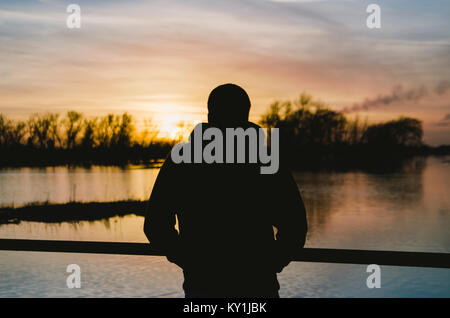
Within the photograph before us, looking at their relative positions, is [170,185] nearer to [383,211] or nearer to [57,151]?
[383,211]

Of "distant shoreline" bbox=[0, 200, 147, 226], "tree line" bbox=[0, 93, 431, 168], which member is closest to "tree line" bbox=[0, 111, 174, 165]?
"tree line" bbox=[0, 93, 431, 168]

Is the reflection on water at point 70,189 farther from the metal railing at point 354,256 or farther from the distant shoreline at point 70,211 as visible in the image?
the metal railing at point 354,256

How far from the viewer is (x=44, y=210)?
113ft

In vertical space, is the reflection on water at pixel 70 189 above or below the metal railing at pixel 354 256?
below

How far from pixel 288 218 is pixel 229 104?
0.64 m

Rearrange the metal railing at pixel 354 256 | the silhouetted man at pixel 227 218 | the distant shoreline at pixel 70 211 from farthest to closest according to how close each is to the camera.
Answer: the distant shoreline at pixel 70 211 → the metal railing at pixel 354 256 → the silhouetted man at pixel 227 218

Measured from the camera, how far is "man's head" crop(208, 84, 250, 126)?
7.52 ft

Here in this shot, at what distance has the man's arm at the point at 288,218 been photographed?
2.28 meters

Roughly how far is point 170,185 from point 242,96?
569 millimetres

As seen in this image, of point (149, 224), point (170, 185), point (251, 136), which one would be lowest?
point (149, 224)

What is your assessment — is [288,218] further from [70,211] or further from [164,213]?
[70,211]

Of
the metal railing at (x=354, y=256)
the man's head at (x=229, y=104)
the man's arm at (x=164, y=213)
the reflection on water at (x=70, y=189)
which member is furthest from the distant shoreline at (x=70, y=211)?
the man's head at (x=229, y=104)

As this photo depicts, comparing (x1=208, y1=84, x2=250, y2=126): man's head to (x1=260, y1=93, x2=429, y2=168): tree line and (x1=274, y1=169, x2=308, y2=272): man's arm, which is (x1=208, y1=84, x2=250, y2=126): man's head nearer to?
(x1=274, y1=169, x2=308, y2=272): man's arm
